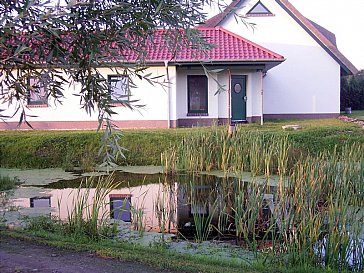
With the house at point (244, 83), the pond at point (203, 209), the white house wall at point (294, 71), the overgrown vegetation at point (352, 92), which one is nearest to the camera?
the pond at point (203, 209)

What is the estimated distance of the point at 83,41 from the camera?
11.0 ft

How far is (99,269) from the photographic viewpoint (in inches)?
199

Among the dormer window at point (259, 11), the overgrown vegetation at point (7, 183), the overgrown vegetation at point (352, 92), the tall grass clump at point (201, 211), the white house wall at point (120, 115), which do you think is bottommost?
the tall grass clump at point (201, 211)

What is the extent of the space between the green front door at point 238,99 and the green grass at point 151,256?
548 inches

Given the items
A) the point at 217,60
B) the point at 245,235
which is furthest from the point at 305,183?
the point at 217,60

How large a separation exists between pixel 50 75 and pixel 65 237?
3697mm

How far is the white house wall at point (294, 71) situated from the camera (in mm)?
22734

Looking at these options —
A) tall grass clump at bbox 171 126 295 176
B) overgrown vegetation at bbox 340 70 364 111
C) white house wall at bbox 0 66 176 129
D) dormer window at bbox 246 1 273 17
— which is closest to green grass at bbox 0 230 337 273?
tall grass clump at bbox 171 126 295 176

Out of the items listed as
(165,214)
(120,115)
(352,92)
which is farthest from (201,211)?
(352,92)

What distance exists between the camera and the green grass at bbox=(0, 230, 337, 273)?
17.3ft

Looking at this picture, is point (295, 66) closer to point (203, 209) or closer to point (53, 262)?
point (203, 209)

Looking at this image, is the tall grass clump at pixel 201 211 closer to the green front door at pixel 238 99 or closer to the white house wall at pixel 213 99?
the white house wall at pixel 213 99

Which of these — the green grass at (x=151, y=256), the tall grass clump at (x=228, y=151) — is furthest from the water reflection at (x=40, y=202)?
the tall grass clump at (x=228, y=151)

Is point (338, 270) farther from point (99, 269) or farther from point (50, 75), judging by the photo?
point (50, 75)
